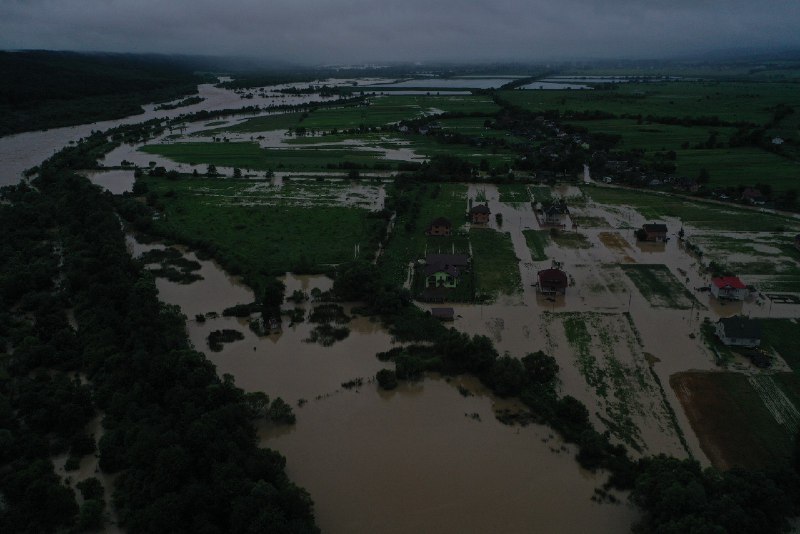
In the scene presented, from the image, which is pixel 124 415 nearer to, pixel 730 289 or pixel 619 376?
pixel 619 376

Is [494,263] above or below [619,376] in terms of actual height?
above

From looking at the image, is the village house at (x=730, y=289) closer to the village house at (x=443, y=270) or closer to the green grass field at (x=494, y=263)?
the green grass field at (x=494, y=263)

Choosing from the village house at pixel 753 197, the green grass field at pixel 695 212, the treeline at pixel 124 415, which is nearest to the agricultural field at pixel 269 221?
the treeline at pixel 124 415

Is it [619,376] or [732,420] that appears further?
[619,376]

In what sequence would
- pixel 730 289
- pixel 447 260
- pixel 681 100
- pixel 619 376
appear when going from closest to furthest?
pixel 619 376 < pixel 730 289 < pixel 447 260 < pixel 681 100

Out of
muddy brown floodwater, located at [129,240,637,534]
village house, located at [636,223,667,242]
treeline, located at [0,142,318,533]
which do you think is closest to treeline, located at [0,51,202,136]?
treeline, located at [0,142,318,533]

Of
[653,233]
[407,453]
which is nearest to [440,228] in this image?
[653,233]
